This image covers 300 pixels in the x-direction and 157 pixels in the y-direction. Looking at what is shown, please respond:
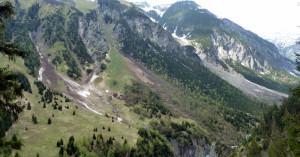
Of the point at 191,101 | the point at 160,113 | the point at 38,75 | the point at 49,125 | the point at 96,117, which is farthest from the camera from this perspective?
the point at 191,101

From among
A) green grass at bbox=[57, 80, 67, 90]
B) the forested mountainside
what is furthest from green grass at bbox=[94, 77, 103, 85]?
→ green grass at bbox=[57, 80, 67, 90]

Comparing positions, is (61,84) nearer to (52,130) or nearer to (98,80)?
(98,80)

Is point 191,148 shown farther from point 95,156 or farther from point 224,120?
point 95,156

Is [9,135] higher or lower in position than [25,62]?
higher

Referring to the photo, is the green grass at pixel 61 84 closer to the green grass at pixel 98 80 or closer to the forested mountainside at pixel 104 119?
the forested mountainside at pixel 104 119

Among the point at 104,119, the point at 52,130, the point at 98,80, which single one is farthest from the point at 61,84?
the point at 52,130

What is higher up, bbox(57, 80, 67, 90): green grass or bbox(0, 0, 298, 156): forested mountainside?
bbox(0, 0, 298, 156): forested mountainside

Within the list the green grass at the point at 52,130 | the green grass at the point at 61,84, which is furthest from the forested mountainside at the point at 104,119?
the green grass at the point at 61,84

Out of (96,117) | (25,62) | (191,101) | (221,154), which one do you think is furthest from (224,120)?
(25,62)

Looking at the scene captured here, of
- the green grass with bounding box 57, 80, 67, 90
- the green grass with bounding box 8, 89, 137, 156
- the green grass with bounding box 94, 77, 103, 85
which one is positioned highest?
the green grass with bounding box 8, 89, 137, 156

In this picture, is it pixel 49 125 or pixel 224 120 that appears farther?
pixel 224 120

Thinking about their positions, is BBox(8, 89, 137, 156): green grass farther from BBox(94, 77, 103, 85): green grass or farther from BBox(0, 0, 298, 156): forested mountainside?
BBox(94, 77, 103, 85): green grass
